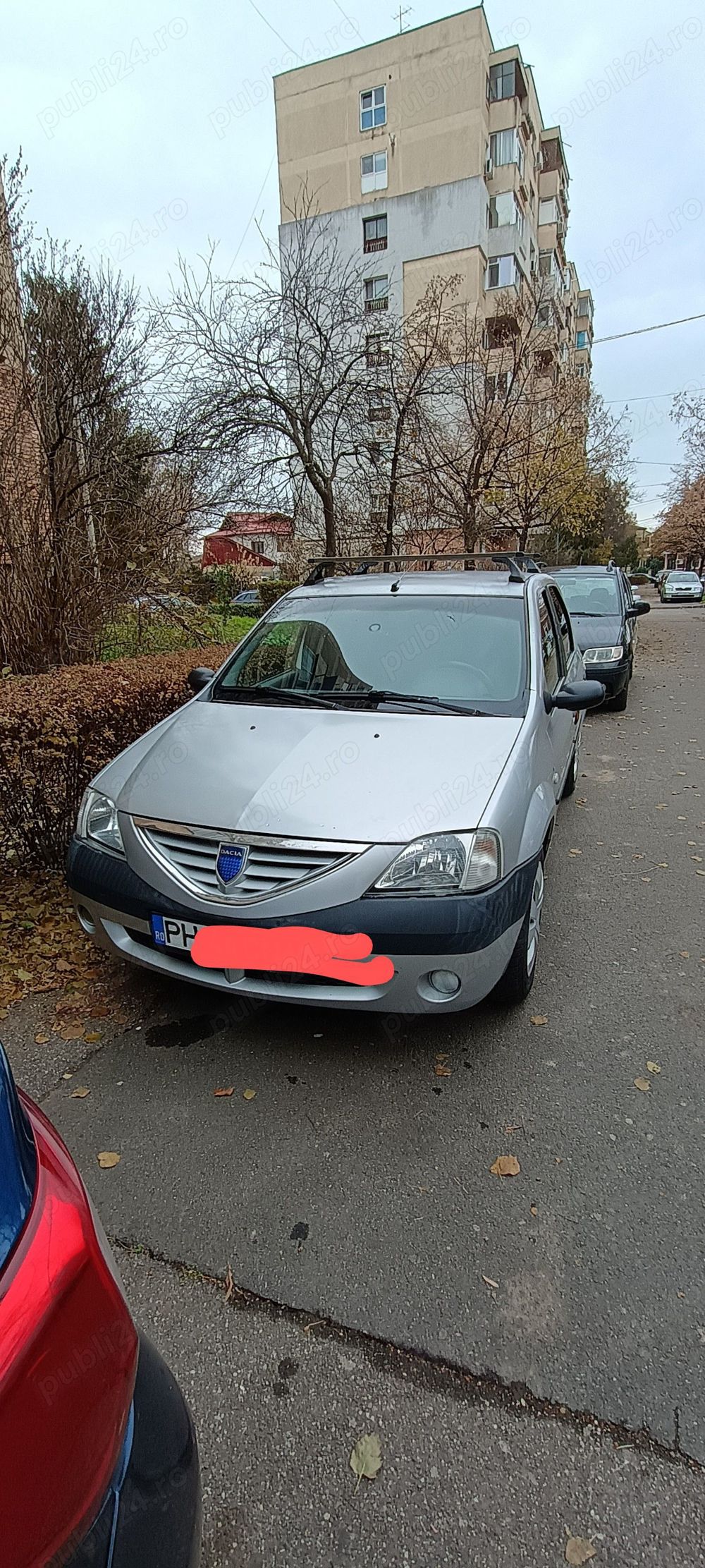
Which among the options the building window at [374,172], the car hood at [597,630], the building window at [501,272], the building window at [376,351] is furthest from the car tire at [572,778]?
the building window at [374,172]

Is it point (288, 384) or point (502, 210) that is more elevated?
point (502, 210)

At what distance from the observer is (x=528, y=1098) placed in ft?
8.67

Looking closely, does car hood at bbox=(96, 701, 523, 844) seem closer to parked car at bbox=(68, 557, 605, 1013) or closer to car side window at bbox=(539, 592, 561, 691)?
parked car at bbox=(68, 557, 605, 1013)

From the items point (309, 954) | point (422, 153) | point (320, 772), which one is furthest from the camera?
point (422, 153)

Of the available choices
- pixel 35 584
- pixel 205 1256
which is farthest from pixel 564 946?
pixel 35 584

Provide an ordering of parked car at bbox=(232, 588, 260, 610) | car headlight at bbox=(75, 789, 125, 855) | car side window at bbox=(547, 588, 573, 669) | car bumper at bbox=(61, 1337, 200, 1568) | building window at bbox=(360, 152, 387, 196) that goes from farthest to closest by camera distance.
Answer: building window at bbox=(360, 152, 387, 196) → parked car at bbox=(232, 588, 260, 610) → car side window at bbox=(547, 588, 573, 669) → car headlight at bbox=(75, 789, 125, 855) → car bumper at bbox=(61, 1337, 200, 1568)

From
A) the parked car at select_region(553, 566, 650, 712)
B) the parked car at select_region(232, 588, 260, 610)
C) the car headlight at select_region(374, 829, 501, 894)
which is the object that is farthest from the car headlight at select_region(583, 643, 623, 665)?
the parked car at select_region(232, 588, 260, 610)

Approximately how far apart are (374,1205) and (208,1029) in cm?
106

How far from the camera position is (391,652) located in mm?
3730

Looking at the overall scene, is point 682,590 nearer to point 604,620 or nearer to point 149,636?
point 604,620

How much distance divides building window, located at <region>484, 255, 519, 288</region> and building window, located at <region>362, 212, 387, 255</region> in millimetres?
4983

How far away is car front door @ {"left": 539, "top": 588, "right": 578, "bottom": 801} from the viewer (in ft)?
12.6

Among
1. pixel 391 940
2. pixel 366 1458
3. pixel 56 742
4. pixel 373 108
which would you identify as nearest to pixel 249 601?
pixel 56 742

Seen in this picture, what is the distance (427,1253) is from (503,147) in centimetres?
4264
